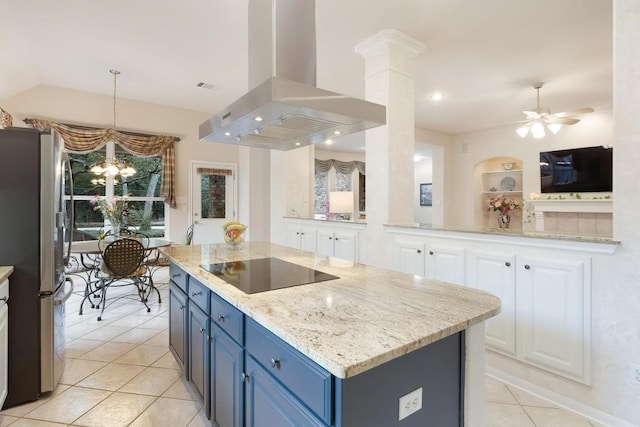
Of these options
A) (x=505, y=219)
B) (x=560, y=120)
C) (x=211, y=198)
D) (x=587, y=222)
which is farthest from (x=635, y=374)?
(x=211, y=198)

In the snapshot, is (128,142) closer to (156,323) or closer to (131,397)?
(156,323)

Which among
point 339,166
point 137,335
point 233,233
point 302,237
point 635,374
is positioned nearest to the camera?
point 635,374

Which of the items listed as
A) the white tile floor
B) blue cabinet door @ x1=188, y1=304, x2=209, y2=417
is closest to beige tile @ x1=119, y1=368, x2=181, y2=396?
the white tile floor

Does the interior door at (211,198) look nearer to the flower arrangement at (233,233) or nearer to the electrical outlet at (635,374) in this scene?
the flower arrangement at (233,233)

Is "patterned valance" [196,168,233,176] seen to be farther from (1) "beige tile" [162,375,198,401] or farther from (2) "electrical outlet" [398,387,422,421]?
(2) "electrical outlet" [398,387,422,421]

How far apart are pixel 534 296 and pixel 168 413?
2.39m

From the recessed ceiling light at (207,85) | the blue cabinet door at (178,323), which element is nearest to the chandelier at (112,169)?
the recessed ceiling light at (207,85)

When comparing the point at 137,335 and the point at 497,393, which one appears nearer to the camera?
the point at 497,393

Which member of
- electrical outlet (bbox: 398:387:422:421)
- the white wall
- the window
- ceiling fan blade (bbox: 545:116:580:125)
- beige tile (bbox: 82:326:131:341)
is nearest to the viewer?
electrical outlet (bbox: 398:387:422:421)

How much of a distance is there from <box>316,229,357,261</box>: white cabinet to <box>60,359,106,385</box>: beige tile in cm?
227

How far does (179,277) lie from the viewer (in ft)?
7.27

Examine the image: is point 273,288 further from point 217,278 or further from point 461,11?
point 461,11

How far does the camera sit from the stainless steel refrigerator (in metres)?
1.96

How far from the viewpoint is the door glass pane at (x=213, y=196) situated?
650 centimetres
